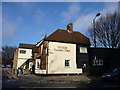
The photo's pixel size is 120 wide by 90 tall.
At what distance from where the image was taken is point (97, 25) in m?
34.1

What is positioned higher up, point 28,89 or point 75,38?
point 75,38

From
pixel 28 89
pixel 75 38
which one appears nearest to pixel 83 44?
pixel 75 38

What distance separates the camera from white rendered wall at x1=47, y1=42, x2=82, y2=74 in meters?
24.6

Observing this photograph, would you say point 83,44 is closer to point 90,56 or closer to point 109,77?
point 90,56

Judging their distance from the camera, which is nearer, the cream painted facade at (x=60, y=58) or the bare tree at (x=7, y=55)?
the cream painted facade at (x=60, y=58)

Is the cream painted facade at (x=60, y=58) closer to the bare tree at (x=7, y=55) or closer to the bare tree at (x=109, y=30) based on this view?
the bare tree at (x=109, y=30)

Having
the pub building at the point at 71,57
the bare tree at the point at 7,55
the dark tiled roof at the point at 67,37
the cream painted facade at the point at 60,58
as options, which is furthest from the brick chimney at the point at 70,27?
the bare tree at the point at 7,55

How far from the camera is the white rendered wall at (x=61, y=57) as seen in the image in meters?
24.6

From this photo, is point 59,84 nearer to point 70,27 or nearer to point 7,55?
point 70,27

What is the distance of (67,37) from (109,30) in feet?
35.6

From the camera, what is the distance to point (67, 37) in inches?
1075

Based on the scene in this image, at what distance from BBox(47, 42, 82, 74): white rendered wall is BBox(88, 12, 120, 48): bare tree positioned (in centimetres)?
1043

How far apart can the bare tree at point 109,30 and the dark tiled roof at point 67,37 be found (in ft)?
21.4

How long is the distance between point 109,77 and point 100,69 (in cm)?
820
